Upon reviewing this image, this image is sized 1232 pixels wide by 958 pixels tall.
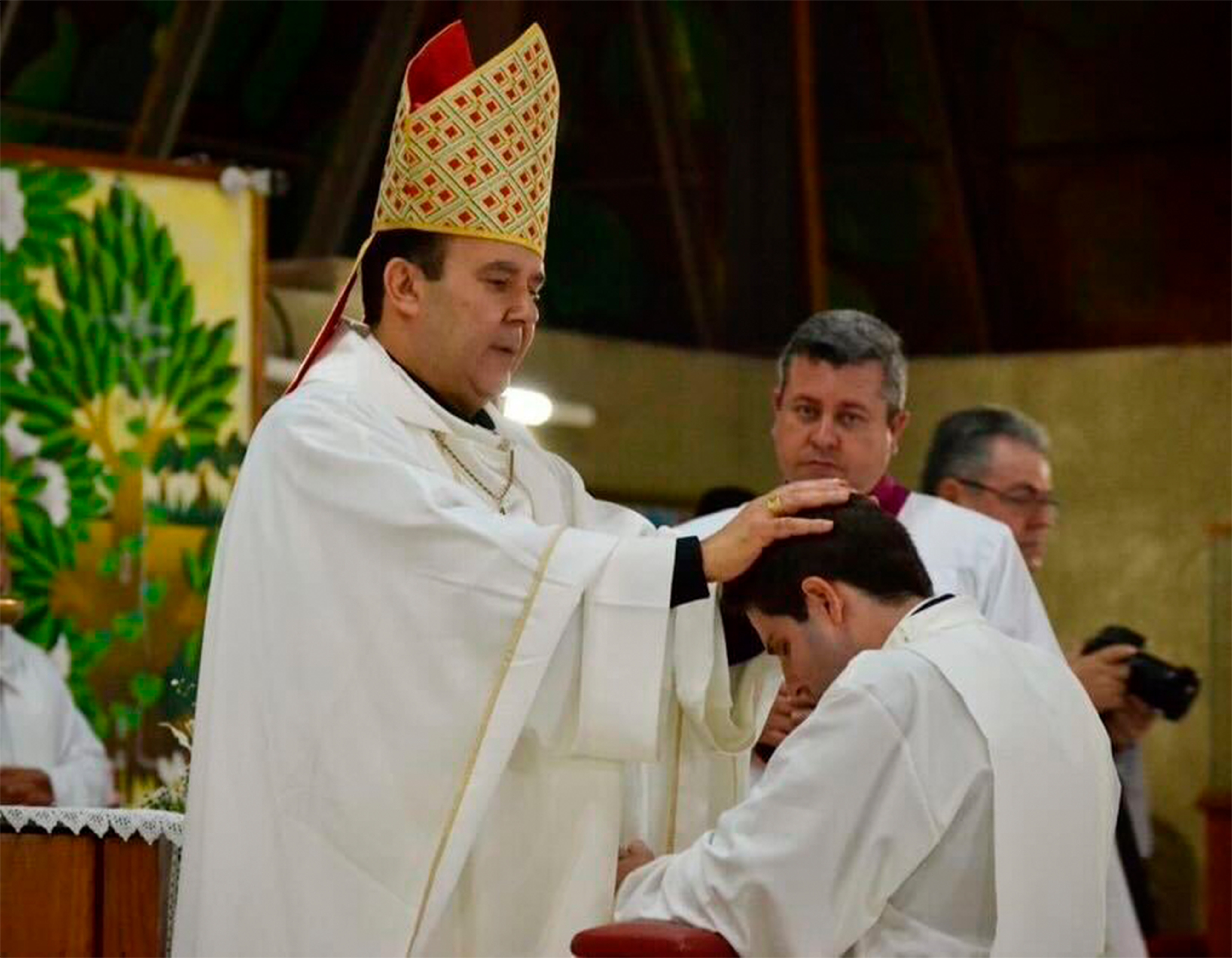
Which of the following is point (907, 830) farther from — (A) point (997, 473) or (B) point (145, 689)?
(B) point (145, 689)

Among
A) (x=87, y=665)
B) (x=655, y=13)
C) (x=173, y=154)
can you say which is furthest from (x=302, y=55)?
(x=87, y=665)

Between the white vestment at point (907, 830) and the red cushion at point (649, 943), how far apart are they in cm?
4

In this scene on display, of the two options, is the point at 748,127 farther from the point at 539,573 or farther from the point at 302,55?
the point at 539,573

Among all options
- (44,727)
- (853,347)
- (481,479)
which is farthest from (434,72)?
(44,727)

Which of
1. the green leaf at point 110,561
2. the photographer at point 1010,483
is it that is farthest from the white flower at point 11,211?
the photographer at point 1010,483

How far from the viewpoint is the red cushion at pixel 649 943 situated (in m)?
3.70

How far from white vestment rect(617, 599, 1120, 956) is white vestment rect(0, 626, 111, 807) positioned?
4.07 meters

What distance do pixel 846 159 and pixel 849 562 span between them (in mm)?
8276

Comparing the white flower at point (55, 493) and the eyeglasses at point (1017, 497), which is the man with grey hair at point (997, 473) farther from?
the white flower at point (55, 493)

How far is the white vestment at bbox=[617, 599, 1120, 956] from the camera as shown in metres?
3.74

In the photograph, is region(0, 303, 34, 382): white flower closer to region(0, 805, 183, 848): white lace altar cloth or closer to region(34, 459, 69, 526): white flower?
region(34, 459, 69, 526): white flower

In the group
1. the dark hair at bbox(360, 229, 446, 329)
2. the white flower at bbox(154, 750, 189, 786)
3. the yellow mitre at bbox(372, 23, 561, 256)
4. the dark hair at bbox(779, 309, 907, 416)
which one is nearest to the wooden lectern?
the dark hair at bbox(360, 229, 446, 329)

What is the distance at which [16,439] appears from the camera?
8.35 metres

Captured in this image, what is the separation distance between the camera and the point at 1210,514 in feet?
36.0
